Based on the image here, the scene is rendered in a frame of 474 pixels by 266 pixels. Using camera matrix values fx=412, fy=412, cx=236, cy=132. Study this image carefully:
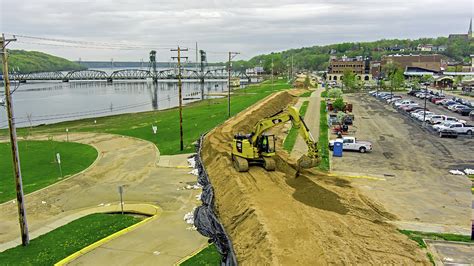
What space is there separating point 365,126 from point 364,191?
27.2m

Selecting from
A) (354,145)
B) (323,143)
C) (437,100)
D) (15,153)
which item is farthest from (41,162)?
(437,100)

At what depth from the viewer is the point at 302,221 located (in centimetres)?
1919

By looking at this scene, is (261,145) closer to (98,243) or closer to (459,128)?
(98,243)

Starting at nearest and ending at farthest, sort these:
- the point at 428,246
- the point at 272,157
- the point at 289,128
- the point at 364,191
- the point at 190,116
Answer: the point at 428,246
the point at 364,191
the point at 272,157
the point at 289,128
the point at 190,116

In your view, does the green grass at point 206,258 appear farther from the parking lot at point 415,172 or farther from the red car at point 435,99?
the red car at point 435,99

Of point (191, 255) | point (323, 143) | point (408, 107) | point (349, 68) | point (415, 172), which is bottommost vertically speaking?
point (191, 255)

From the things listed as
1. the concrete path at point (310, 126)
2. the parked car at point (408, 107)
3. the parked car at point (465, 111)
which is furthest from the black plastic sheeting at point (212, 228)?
the parked car at point (465, 111)

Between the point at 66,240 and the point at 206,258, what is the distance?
7864 millimetres

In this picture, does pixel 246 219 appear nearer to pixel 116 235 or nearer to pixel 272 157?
pixel 116 235

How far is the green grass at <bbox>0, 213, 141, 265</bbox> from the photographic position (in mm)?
19031

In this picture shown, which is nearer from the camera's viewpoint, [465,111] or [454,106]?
[465,111]

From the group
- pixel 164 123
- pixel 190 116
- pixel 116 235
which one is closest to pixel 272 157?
pixel 116 235

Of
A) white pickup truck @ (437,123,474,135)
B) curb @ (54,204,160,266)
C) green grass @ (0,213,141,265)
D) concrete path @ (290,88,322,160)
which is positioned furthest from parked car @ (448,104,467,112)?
green grass @ (0,213,141,265)

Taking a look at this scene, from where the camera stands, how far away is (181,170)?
3456cm
